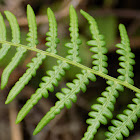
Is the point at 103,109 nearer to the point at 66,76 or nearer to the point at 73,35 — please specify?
the point at 73,35

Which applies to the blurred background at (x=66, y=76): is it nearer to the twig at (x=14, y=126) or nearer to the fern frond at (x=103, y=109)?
the twig at (x=14, y=126)

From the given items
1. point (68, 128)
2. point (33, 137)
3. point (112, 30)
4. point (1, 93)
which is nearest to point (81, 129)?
point (68, 128)

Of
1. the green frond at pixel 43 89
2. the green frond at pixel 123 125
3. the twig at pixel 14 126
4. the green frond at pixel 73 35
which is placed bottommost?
the twig at pixel 14 126

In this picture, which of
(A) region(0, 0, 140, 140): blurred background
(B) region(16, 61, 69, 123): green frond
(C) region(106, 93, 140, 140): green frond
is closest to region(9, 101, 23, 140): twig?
(A) region(0, 0, 140, 140): blurred background

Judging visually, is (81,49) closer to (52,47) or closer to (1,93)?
(1,93)

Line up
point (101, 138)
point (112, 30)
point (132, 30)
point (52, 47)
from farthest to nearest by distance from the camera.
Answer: point (132, 30), point (112, 30), point (101, 138), point (52, 47)

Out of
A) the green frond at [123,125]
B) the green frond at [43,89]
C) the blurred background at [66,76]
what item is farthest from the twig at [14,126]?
the green frond at [123,125]

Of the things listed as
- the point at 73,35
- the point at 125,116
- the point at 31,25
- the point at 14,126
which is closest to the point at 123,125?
the point at 125,116

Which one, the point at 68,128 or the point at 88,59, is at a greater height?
the point at 88,59
